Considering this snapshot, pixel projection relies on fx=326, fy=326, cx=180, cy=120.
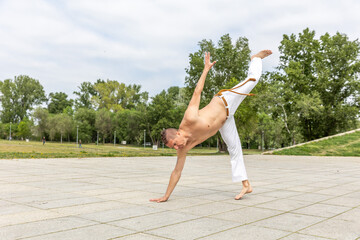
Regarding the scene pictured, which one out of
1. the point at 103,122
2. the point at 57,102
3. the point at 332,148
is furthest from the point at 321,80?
the point at 57,102

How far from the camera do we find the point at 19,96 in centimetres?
9044

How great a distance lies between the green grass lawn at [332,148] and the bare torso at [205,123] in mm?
19920

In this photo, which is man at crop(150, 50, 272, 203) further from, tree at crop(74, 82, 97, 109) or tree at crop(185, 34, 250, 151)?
tree at crop(74, 82, 97, 109)

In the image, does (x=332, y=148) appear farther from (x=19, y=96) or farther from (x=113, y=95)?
(x=19, y=96)

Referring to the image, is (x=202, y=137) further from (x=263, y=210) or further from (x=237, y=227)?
(x=237, y=227)

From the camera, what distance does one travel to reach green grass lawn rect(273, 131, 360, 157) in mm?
23141

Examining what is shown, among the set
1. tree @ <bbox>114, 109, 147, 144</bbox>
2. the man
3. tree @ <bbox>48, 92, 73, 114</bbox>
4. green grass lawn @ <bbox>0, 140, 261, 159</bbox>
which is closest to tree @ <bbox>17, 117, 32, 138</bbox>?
tree @ <bbox>48, 92, 73, 114</bbox>

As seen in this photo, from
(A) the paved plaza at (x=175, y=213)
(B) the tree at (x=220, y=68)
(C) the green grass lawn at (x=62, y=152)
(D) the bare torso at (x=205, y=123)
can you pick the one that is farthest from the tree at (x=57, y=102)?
(D) the bare torso at (x=205, y=123)

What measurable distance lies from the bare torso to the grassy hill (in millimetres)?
19920

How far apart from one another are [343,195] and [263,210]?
2.26 m

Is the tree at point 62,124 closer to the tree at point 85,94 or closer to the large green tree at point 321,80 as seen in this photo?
the tree at point 85,94

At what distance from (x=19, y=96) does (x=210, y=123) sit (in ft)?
317

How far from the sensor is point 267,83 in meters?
39.0

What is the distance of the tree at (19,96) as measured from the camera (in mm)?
88688
